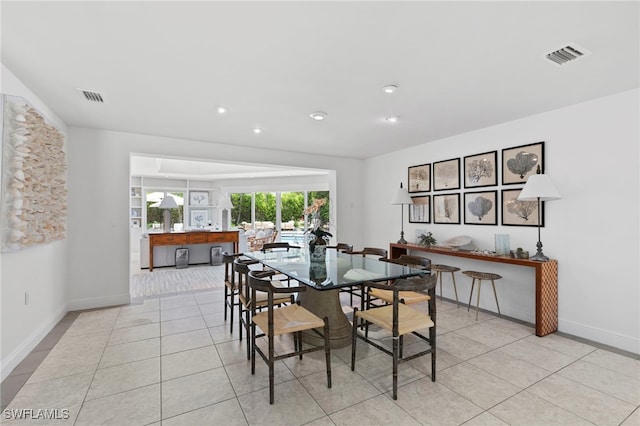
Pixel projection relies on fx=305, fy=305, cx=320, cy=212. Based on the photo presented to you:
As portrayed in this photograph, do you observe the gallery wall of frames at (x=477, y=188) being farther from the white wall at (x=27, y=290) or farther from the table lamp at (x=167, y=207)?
the table lamp at (x=167, y=207)

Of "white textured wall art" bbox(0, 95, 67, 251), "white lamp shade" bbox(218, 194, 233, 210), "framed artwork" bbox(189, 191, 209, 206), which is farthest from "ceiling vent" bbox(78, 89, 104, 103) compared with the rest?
"framed artwork" bbox(189, 191, 209, 206)

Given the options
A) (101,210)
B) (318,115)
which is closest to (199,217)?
(101,210)

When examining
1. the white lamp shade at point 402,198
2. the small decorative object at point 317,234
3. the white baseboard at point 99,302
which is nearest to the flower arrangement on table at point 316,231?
the small decorative object at point 317,234

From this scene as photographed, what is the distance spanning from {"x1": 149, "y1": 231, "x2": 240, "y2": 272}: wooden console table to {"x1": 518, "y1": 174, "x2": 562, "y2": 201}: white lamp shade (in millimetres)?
6107

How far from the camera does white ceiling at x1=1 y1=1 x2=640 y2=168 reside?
1764 millimetres

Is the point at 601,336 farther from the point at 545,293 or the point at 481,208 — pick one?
the point at 481,208

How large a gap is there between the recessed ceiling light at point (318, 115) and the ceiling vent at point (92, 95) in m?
2.13

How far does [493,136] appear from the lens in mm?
3951

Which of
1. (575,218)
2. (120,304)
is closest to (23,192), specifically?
(120,304)

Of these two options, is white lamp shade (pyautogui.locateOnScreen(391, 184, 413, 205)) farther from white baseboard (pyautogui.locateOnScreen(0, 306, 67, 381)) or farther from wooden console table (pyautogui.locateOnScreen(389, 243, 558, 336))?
white baseboard (pyautogui.locateOnScreen(0, 306, 67, 381))

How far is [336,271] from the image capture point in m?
2.93

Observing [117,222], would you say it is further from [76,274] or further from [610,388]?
[610,388]

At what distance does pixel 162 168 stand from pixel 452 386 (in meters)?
8.59

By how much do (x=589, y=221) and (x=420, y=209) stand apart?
2176 mm
